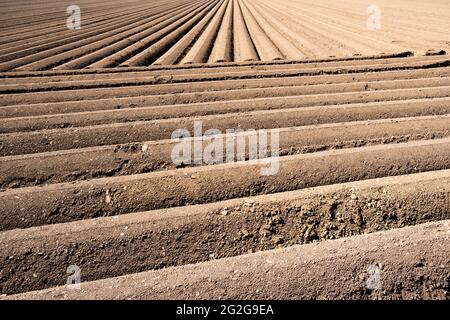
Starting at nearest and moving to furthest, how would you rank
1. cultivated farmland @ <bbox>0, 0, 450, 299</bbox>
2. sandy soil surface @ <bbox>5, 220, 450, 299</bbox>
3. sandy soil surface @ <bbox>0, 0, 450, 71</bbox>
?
sandy soil surface @ <bbox>5, 220, 450, 299</bbox>
cultivated farmland @ <bbox>0, 0, 450, 299</bbox>
sandy soil surface @ <bbox>0, 0, 450, 71</bbox>

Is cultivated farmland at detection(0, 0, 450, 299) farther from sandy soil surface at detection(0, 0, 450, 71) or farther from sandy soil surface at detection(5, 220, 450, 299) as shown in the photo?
sandy soil surface at detection(0, 0, 450, 71)

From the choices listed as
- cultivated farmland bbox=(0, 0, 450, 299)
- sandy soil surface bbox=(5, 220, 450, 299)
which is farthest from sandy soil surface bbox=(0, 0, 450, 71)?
sandy soil surface bbox=(5, 220, 450, 299)

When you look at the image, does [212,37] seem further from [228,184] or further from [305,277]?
[305,277]

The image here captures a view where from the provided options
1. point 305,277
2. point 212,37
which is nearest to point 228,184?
point 305,277

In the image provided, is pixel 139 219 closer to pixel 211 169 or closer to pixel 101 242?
pixel 101 242

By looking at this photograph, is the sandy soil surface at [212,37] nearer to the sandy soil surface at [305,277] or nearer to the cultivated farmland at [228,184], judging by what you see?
the cultivated farmland at [228,184]

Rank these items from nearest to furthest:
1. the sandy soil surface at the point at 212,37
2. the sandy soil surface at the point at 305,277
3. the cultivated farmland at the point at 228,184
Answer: the sandy soil surface at the point at 305,277 < the cultivated farmland at the point at 228,184 < the sandy soil surface at the point at 212,37

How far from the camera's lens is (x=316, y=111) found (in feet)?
12.0

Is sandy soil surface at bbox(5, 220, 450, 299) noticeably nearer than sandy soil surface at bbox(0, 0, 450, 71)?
Yes

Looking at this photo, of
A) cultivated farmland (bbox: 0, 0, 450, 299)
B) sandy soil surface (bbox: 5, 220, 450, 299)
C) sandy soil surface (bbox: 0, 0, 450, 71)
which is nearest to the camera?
sandy soil surface (bbox: 5, 220, 450, 299)

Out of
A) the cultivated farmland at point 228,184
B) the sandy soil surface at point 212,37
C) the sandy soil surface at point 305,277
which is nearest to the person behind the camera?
the sandy soil surface at point 305,277

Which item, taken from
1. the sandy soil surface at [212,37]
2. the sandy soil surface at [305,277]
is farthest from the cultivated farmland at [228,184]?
the sandy soil surface at [212,37]

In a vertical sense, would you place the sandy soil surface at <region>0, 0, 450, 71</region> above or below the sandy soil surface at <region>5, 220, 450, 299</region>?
above

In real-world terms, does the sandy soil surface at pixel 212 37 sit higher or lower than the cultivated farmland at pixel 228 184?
higher
